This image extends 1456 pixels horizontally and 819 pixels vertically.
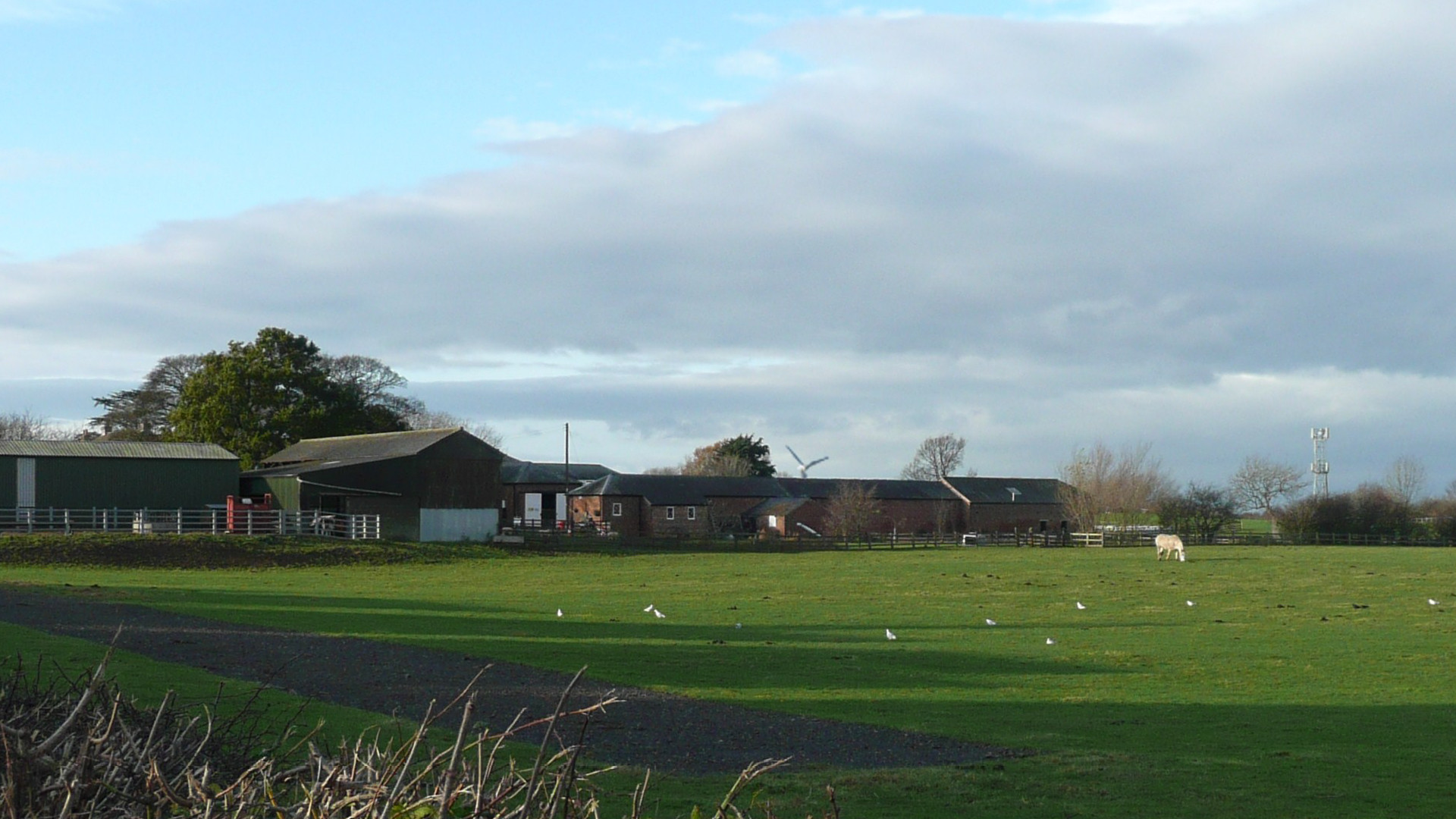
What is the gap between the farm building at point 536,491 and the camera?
314 ft

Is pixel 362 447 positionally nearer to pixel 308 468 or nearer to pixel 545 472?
pixel 308 468

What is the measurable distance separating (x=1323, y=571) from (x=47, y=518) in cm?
5346

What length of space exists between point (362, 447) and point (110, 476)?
13113 mm

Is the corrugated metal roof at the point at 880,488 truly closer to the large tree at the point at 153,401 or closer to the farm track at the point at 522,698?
the large tree at the point at 153,401

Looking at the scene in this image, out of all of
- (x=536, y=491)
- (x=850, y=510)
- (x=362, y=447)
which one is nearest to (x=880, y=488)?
(x=850, y=510)

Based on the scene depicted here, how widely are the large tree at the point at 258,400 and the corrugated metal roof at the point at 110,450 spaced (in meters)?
13.1

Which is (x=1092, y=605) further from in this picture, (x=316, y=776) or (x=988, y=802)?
(x=316, y=776)

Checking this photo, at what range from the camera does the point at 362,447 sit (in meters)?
70.1

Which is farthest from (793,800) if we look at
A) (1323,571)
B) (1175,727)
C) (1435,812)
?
(1323,571)

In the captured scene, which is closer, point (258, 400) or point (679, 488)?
point (258, 400)

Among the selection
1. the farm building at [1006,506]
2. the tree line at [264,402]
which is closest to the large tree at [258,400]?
the tree line at [264,402]

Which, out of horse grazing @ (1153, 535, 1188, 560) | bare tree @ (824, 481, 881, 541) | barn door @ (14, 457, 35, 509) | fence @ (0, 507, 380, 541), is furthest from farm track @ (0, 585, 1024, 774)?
bare tree @ (824, 481, 881, 541)

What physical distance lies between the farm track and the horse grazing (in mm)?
44100

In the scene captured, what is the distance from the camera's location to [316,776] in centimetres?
342
